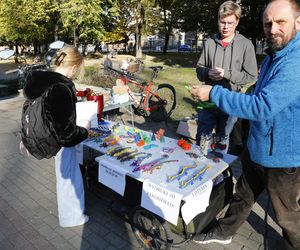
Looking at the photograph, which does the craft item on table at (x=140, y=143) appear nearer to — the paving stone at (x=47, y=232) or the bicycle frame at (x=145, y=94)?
the paving stone at (x=47, y=232)

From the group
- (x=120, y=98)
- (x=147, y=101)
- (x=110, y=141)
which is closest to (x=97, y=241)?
(x=110, y=141)

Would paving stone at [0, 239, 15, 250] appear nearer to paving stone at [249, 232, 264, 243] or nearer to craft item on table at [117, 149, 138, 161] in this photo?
craft item on table at [117, 149, 138, 161]

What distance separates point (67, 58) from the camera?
7.99 feet

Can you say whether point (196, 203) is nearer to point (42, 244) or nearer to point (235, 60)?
point (42, 244)

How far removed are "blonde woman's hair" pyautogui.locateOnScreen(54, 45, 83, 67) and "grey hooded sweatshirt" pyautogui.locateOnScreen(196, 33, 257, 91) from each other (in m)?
1.43

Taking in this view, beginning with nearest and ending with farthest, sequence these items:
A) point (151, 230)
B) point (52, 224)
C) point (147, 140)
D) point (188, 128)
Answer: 1. point (151, 230)
2. point (52, 224)
3. point (147, 140)
4. point (188, 128)

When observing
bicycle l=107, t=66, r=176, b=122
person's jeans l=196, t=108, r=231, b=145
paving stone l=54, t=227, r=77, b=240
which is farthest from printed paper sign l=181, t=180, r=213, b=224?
bicycle l=107, t=66, r=176, b=122

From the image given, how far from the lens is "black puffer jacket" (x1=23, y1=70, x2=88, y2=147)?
207 centimetres

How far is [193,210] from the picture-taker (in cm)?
207

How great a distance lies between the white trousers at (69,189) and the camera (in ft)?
8.45

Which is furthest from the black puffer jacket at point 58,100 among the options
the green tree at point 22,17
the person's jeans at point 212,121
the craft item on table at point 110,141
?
the green tree at point 22,17

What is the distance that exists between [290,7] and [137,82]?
16.3 feet

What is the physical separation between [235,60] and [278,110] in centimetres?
148

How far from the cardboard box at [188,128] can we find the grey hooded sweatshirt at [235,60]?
209 centimetres
